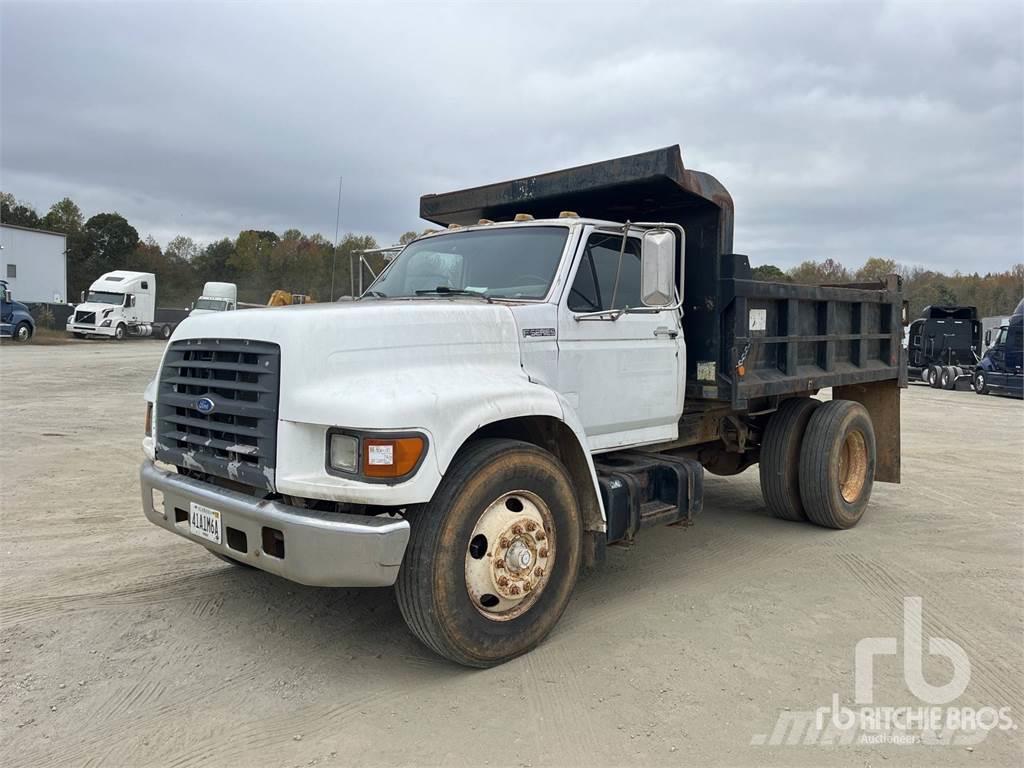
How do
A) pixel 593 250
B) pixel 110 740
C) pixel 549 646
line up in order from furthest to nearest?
1. pixel 593 250
2. pixel 549 646
3. pixel 110 740

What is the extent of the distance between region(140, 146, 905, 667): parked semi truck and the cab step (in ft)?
0.05

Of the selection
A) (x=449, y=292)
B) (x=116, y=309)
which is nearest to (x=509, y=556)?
(x=449, y=292)

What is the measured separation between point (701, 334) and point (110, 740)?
4.24 metres

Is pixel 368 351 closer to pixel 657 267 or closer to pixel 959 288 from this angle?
pixel 657 267

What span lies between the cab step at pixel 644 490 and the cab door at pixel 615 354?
0.17 m

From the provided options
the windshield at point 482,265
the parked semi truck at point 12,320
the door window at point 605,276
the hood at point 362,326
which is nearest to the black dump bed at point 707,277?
the door window at point 605,276

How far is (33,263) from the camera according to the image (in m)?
46.9

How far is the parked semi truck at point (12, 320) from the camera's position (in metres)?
29.7

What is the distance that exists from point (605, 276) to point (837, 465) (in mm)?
3055

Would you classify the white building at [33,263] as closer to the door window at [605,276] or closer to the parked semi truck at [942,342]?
the parked semi truck at [942,342]

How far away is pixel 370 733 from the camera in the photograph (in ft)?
10.4

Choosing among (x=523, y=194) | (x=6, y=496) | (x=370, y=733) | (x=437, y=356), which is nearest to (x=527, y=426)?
(x=437, y=356)

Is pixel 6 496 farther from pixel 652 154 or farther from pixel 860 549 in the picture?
pixel 860 549

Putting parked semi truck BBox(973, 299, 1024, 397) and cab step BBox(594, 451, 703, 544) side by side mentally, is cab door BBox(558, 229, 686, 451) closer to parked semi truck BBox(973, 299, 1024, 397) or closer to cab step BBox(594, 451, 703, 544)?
cab step BBox(594, 451, 703, 544)
